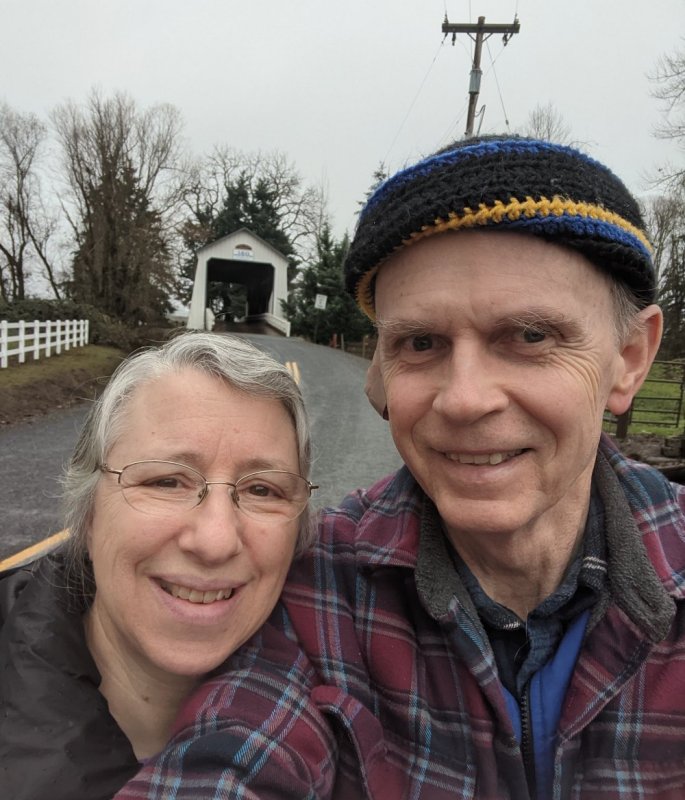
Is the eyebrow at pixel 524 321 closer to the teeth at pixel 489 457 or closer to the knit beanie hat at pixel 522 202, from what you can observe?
the knit beanie hat at pixel 522 202

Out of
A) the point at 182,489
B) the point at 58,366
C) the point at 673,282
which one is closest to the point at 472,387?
the point at 182,489

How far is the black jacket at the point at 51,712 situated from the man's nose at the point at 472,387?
44.9 inches

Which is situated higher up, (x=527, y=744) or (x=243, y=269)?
(x=243, y=269)

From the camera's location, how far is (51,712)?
1.33 meters

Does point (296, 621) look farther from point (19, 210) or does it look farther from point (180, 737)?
point (19, 210)

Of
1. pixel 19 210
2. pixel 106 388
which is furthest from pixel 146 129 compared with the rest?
pixel 106 388

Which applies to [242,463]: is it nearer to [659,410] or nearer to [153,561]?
[153,561]

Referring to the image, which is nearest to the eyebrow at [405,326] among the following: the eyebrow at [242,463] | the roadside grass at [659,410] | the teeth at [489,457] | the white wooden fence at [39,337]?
the teeth at [489,457]

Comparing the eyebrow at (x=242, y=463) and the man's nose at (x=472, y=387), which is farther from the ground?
the man's nose at (x=472, y=387)

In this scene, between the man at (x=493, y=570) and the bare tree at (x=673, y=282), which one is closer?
the man at (x=493, y=570)

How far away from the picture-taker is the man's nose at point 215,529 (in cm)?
144

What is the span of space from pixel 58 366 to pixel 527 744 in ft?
53.3

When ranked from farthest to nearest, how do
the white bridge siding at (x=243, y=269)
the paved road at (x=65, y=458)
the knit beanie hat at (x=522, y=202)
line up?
1. the white bridge siding at (x=243, y=269)
2. the paved road at (x=65, y=458)
3. the knit beanie hat at (x=522, y=202)

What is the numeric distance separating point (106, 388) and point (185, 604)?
72 cm
